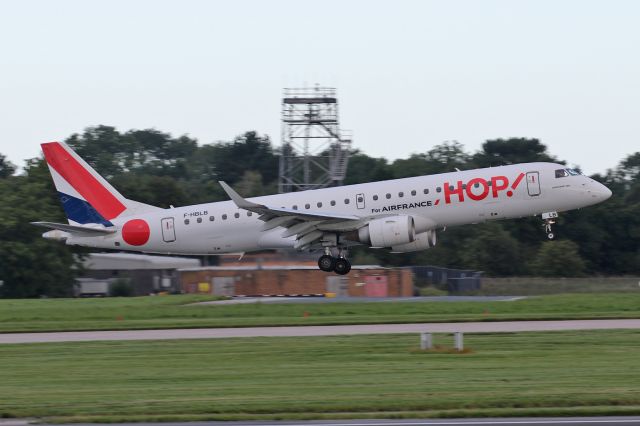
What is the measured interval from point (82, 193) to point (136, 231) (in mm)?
3188

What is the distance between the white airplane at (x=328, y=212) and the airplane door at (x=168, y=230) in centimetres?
4

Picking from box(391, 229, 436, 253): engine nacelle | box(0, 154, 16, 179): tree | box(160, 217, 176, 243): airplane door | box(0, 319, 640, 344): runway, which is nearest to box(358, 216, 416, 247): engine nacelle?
box(391, 229, 436, 253): engine nacelle

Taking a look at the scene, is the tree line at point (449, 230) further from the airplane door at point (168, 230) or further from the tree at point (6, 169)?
the airplane door at point (168, 230)

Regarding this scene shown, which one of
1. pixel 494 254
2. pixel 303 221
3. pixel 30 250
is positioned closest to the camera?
pixel 303 221

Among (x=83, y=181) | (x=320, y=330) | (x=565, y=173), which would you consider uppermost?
(x=83, y=181)

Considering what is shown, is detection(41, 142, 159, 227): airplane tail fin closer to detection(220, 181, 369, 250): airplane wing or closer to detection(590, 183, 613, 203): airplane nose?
detection(220, 181, 369, 250): airplane wing

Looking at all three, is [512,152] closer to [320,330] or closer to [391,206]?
[391,206]

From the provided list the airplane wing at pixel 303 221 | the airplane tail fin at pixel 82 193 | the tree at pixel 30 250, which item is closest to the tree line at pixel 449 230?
the tree at pixel 30 250

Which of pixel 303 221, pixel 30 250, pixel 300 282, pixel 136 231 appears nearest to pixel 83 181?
pixel 136 231

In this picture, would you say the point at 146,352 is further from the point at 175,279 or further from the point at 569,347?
the point at 175,279

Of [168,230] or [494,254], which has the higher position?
[494,254]

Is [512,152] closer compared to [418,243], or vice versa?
[418,243]

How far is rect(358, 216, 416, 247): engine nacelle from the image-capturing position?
140ft

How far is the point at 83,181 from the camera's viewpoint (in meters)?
48.6
